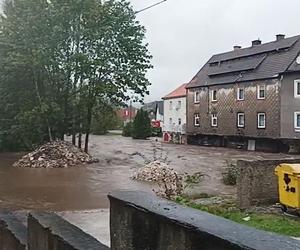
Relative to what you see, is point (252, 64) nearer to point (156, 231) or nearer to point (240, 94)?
point (240, 94)

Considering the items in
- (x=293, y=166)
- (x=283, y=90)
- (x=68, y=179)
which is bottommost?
(x=68, y=179)

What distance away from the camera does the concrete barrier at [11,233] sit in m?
4.10

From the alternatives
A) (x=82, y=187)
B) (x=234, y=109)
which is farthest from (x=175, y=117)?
(x=82, y=187)

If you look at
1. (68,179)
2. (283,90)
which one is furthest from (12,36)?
(283,90)

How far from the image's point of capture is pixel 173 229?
2.04 meters

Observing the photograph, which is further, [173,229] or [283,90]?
[283,90]

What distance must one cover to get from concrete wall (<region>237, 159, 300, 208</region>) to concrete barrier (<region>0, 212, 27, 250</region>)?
7.11 m

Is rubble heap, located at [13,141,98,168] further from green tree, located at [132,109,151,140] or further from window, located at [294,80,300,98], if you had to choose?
green tree, located at [132,109,151,140]

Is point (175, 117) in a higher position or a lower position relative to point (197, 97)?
lower

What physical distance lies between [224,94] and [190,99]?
716 cm

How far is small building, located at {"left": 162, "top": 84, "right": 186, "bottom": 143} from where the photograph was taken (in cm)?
5662

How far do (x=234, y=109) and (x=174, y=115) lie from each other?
58.4 ft

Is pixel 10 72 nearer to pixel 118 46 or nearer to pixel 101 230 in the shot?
pixel 118 46

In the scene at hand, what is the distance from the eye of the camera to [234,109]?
45219 millimetres
